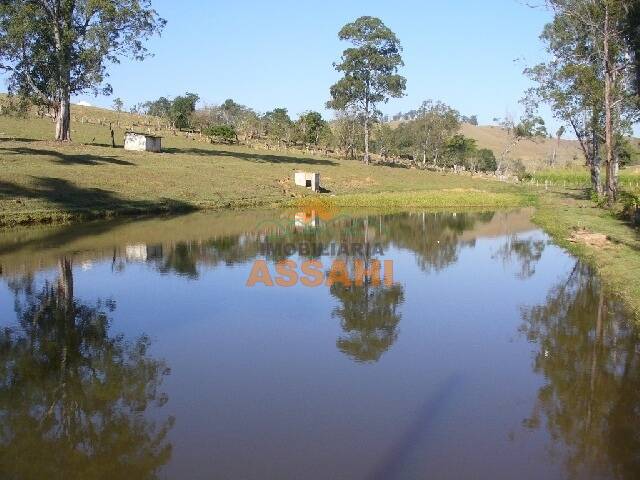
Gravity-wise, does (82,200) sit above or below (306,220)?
above

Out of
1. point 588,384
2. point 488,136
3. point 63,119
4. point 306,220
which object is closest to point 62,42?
point 63,119

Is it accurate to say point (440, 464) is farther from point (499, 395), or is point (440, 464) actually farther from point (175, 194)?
point (175, 194)

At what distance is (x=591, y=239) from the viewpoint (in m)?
21.5

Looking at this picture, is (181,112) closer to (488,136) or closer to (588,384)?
(588,384)

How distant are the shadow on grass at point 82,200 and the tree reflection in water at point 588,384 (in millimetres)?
22199

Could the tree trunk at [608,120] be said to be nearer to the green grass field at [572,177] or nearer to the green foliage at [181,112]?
the green grass field at [572,177]

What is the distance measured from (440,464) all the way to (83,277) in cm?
1199

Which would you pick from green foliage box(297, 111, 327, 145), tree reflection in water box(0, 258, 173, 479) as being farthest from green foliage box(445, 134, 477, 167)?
tree reflection in water box(0, 258, 173, 479)

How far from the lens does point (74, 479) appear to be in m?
6.00

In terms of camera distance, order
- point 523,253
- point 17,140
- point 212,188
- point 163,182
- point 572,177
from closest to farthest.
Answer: point 523,253, point 163,182, point 212,188, point 17,140, point 572,177

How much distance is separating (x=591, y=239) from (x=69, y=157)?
31865 mm

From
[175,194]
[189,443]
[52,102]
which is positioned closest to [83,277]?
[189,443]

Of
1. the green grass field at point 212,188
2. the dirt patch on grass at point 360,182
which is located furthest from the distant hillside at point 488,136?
the dirt patch on grass at point 360,182

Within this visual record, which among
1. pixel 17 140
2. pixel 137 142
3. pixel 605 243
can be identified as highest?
pixel 137 142
